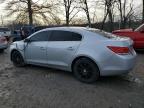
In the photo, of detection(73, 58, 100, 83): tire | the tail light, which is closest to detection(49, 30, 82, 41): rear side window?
detection(73, 58, 100, 83): tire

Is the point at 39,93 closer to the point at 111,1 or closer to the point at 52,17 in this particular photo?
the point at 111,1

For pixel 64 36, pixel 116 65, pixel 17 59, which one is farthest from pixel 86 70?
pixel 17 59

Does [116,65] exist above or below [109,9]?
below

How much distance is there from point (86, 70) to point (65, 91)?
99 centimetres

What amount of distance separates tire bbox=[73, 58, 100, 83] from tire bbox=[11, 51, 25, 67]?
2609mm

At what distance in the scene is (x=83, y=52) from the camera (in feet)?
21.5

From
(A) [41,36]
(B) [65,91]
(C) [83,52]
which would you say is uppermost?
(A) [41,36]

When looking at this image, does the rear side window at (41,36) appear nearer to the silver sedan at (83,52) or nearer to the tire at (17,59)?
the silver sedan at (83,52)

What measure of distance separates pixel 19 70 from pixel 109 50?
11.8ft

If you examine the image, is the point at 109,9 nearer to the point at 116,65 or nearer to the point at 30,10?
the point at 30,10

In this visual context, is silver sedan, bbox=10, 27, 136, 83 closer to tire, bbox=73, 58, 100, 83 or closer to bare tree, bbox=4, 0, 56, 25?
tire, bbox=73, 58, 100, 83

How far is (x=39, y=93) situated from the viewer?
5.79m

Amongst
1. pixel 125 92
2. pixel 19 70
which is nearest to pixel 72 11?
pixel 19 70

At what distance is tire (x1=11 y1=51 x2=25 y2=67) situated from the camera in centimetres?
866
